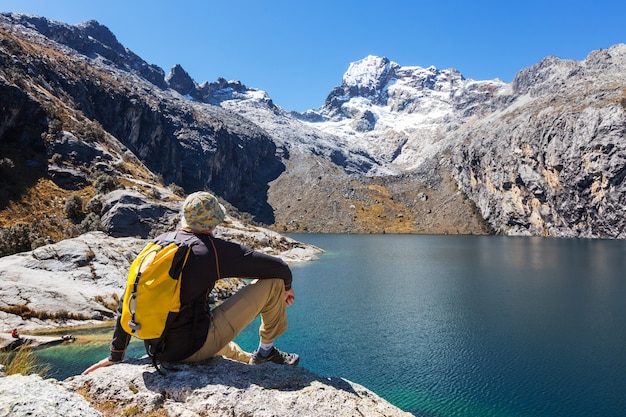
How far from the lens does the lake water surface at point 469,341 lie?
1881cm

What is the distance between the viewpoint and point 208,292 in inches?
258

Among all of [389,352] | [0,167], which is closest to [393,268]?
[389,352]

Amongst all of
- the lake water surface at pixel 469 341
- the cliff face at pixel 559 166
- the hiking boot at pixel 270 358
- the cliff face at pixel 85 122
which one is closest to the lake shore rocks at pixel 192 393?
the hiking boot at pixel 270 358

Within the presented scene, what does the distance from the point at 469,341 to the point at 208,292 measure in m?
25.1

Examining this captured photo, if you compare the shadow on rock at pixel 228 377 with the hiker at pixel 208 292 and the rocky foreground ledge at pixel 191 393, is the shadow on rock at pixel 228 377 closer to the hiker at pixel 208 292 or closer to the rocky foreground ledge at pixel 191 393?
the rocky foreground ledge at pixel 191 393

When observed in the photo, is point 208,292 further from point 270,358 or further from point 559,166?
point 559,166

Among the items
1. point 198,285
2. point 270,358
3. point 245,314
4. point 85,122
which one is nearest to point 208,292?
point 198,285

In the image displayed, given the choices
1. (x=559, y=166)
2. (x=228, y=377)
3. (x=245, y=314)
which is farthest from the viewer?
(x=559, y=166)

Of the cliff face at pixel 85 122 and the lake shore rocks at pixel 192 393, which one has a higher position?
the cliff face at pixel 85 122

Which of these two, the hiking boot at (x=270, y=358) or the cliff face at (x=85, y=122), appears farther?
the cliff face at (x=85, y=122)

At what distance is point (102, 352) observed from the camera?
21.6m

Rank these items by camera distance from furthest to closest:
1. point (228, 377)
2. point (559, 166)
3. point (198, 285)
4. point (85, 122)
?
point (559, 166), point (85, 122), point (228, 377), point (198, 285)

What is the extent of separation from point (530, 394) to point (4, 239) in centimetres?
4398

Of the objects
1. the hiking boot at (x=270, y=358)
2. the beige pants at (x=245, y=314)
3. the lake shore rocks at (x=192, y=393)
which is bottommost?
the hiking boot at (x=270, y=358)
